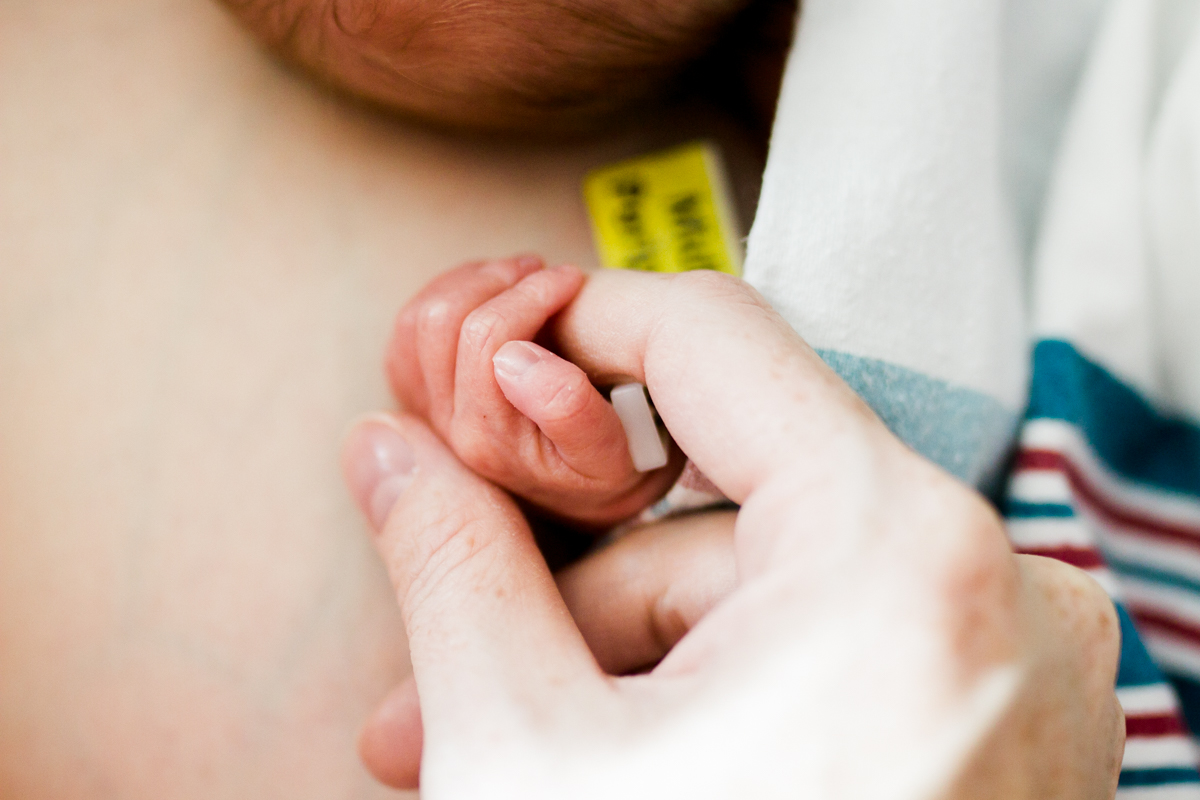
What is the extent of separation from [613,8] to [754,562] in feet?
0.92

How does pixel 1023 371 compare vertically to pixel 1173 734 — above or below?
above

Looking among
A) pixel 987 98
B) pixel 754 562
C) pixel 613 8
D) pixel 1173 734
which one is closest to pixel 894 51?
pixel 987 98

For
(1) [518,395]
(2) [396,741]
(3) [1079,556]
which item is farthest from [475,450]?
(3) [1079,556]

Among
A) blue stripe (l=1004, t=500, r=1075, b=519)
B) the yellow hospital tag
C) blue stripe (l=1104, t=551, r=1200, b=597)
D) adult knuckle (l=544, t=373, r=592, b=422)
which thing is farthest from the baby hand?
blue stripe (l=1104, t=551, r=1200, b=597)

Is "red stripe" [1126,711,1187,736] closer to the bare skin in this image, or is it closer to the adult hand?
the adult hand

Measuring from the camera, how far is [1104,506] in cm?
55

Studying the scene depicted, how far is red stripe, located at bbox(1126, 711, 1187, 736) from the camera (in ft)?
1.56

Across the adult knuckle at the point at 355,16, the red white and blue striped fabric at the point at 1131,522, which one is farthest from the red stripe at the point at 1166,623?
the adult knuckle at the point at 355,16

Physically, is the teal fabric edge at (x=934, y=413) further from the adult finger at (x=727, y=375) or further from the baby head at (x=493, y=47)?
the baby head at (x=493, y=47)

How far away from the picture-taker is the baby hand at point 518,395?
39 centimetres

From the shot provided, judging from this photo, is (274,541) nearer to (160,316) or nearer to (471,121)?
(160,316)

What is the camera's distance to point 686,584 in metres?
0.44

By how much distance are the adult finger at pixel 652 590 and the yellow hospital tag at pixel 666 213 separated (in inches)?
7.5

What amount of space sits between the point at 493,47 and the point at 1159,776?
0.57 meters
